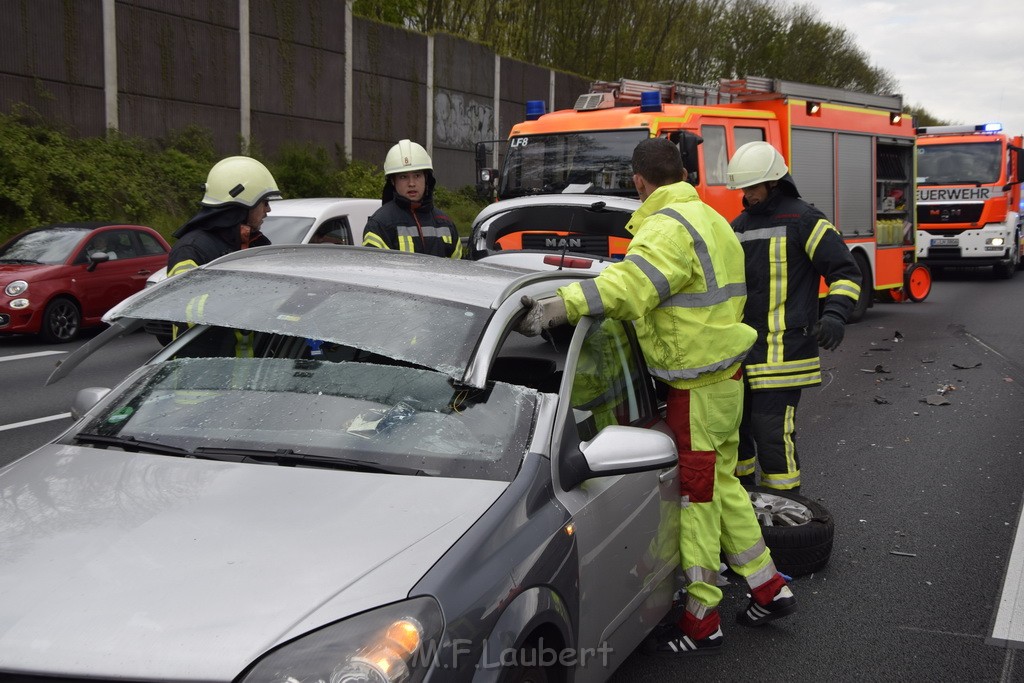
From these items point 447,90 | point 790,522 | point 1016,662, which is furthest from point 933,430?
point 447,90

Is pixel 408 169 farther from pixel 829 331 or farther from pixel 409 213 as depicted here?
pixel 829 331

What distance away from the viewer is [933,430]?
8.19 m

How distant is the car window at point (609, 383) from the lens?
10.8 ft

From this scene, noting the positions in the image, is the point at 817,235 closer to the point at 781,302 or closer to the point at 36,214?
the point at 781,302

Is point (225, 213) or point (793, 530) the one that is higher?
point (225, 213)

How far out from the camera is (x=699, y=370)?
390cm

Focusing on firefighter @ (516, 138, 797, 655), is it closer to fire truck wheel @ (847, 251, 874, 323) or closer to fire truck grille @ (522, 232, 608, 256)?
fire truck grille @ (522, 232, 608, 256)

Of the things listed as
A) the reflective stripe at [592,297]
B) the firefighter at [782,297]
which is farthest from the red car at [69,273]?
the reflective stripe at [592,297]

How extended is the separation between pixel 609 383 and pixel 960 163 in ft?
70.8

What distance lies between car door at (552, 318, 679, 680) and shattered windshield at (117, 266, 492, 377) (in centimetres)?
40

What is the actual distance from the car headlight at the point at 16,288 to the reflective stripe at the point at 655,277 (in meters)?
10.4

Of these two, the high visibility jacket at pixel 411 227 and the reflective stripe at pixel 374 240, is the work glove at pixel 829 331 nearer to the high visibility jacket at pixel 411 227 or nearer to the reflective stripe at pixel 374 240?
the high visibility jacket at pixel 411 227

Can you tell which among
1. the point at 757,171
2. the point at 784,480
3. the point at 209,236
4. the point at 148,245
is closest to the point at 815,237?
the point at 757,171

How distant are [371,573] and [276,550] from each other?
0.24 m
